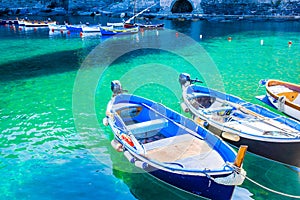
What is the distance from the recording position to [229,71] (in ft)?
76.4

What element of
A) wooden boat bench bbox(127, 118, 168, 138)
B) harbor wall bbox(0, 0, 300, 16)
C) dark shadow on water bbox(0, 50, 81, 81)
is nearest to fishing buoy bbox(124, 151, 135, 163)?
wooden boat bench bbox(127, 118, 168, 138)

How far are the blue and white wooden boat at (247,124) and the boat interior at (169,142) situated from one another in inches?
58.3

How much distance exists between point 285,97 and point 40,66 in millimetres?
19391

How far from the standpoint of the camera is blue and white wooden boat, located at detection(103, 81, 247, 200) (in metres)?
7.86

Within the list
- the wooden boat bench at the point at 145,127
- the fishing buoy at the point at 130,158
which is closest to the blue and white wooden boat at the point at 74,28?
the wooden boat bench at the point at 145,127

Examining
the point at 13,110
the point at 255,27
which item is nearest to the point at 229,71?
the point at 13,110

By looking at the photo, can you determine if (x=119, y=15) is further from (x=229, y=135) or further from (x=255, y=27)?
(x=229, y=135)

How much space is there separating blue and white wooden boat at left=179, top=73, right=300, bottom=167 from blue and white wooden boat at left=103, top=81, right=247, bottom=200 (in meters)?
1.38

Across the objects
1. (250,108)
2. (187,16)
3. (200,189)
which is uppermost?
(187,16)

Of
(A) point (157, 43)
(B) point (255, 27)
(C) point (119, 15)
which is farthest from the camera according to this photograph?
(C) point (119, 15)

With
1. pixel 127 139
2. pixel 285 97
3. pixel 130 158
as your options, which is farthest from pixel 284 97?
pixel 130 158

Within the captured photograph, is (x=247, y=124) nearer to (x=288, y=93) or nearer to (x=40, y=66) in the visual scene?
(x=288, y=93)

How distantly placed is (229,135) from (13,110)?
1098 centimetres

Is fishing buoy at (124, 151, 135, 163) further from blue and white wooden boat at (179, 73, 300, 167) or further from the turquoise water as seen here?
blue and white wooden boat at (179, 73, 300, 167)
